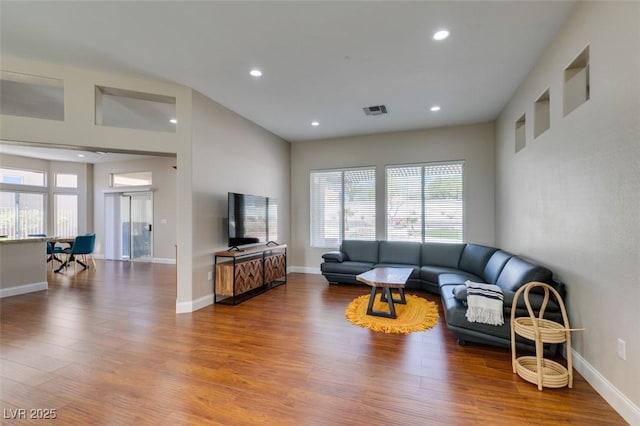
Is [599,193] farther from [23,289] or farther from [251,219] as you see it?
[23,289]

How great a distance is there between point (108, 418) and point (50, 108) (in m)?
5.88

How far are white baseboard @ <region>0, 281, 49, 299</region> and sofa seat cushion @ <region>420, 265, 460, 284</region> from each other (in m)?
7.05

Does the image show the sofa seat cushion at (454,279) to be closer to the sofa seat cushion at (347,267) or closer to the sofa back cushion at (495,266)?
the sofa back cushion at (495,266)

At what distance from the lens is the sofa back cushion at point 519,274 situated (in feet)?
8.81

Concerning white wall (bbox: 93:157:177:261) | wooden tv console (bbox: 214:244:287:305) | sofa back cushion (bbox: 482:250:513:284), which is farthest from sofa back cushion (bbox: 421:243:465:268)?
white wall (bbox: 93:157:177:261)

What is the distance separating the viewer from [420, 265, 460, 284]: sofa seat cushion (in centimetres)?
469

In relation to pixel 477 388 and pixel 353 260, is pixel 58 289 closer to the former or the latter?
pixel 353 260

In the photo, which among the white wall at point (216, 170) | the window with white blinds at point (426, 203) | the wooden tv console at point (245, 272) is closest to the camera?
the white wall at point (216, 170)

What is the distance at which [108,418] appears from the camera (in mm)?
1837

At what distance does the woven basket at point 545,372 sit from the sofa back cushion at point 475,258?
2160 mm

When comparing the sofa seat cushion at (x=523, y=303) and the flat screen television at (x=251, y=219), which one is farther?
the flat screen television at (x=251, y=219)

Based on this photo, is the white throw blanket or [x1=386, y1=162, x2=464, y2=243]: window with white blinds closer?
the white throw blanket

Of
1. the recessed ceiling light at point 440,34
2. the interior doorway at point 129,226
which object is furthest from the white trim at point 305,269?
the recessed ceiling light at point 440,34

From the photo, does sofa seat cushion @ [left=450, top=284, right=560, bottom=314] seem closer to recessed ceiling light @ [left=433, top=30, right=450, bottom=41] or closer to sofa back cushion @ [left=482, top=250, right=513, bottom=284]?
sofa back cushion @ [left=482, top=250, right=513, bottom=284]
